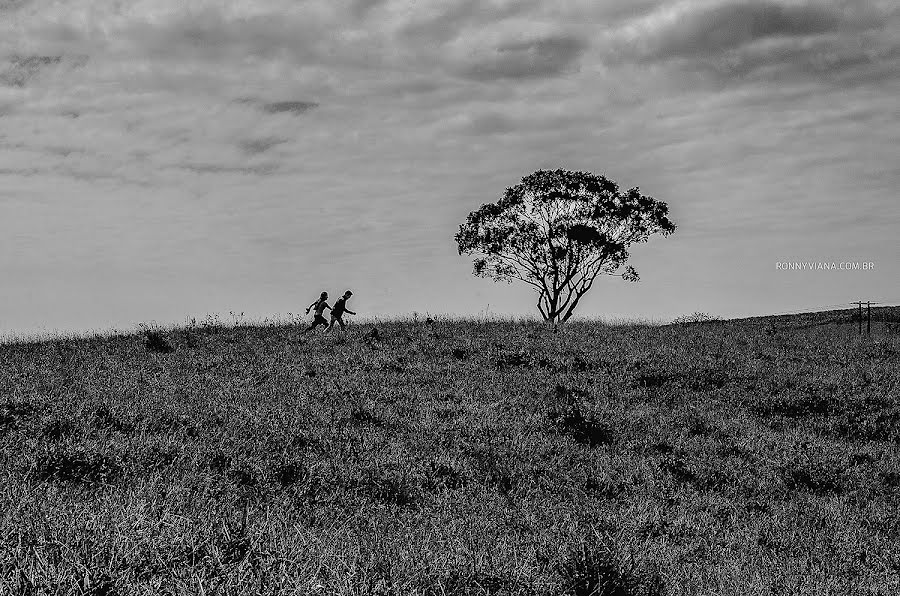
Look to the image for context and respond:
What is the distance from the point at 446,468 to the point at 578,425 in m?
3.66

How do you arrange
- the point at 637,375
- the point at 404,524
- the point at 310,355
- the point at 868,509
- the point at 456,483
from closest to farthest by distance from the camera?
the point at 404,524 → the point at 456,483 → the point at 868,509 → the point at 637,375 → the point at 310,355

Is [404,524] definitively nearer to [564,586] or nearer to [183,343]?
[564,586]

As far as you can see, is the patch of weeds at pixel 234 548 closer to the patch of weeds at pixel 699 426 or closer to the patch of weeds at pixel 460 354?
the patch of weeds at pixel 699 426

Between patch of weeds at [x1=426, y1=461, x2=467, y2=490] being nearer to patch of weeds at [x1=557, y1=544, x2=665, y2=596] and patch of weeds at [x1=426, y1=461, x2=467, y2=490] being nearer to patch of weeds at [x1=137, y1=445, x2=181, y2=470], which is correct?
patch of weeds at [x1=137, y1=445, x2=181, y2=470]

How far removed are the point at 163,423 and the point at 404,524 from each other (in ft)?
16.4

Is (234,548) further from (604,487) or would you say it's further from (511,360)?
(511,360)

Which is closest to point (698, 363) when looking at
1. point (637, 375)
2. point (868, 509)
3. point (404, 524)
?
point (637, 375)

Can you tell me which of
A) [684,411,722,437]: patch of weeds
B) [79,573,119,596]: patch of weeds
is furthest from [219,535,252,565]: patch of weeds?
[684,411,722,437]: patch of weeds

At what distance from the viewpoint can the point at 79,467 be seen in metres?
8.12

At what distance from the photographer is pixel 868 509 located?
9.98 meters

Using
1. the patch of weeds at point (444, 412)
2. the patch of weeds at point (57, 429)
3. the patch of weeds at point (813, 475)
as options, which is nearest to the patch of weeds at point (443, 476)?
the patch of weeds at point (444, 412)

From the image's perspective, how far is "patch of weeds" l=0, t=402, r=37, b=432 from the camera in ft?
32.8

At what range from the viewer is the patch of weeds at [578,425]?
12.1 metres

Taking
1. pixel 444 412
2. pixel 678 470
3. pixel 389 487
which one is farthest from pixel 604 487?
pixel 444 412
